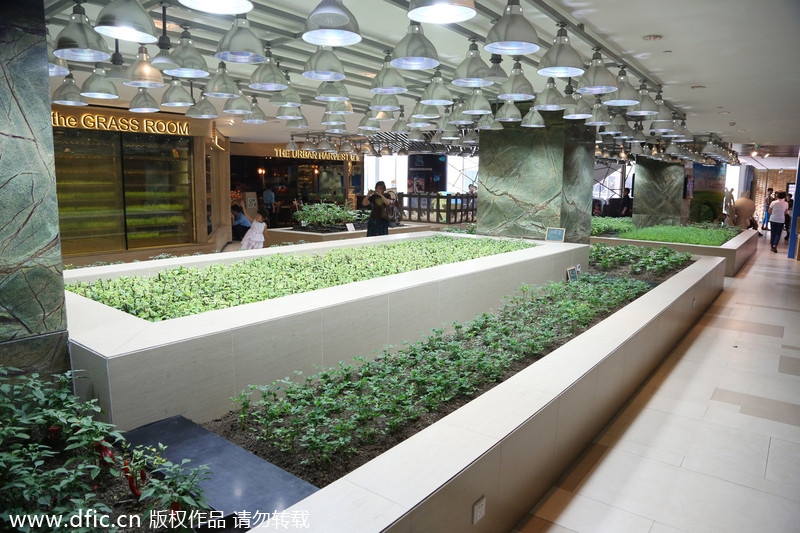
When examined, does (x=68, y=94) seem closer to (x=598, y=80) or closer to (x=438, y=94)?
(x=438, y=94)

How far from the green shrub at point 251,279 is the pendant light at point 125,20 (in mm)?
1858

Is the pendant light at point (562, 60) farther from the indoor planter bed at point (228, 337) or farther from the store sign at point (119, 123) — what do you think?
the store sign at point (119, 123)

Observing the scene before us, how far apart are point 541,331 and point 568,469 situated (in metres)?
1.18

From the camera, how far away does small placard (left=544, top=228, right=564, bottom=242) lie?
29.4 ft

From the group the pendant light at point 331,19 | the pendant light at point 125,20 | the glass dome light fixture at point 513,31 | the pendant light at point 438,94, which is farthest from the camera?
the pendant light at point 438,94

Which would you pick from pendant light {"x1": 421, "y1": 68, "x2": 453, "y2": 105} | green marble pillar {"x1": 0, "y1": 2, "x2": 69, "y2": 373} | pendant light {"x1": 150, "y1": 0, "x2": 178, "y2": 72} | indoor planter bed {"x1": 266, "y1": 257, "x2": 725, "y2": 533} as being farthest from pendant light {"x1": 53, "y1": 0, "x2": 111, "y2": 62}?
indoor planter bed {"x1": 266, "y1": 257, "x2": 725, "y2": 533}

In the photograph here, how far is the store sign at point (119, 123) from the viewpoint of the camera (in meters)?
9.86

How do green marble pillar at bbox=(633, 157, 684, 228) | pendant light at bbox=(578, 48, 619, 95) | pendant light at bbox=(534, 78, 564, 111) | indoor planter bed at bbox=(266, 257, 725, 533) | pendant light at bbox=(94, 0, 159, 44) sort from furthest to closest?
1. green marble pillar at bbox=(633, 157, 684, 228)
2. pendant light at bbox=(534, 78, 564, 111)
3. pendant light at bbox=(578, 48, 619, 95)
4. pendant light at bbox=(94, 0, 159, 44)
5. indoor planter bed at bbox=(266, 257, 725, 533)

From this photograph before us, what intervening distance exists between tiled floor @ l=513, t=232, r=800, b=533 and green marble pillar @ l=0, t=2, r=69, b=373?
288cm

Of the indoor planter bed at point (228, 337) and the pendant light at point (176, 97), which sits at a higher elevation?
the pendant light at point (176, 97)

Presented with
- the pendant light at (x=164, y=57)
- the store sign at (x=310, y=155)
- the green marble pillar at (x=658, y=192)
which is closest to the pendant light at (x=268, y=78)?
the pendant light at (x=164, y=57)

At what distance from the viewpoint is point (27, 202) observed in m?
2.81

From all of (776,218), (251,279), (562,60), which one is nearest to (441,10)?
(562,60)

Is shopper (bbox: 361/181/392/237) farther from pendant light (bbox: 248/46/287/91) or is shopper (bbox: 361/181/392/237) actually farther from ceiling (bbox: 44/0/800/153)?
pendant light (bbox: 248/46/287/91)
